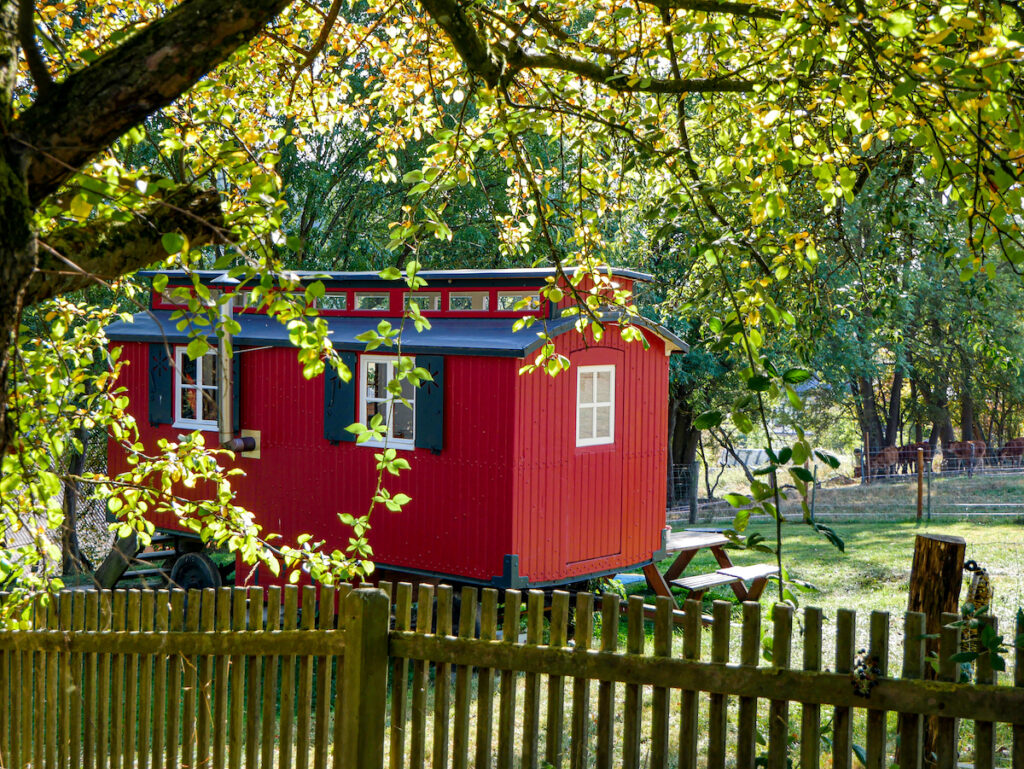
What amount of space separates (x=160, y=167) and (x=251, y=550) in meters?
13.8

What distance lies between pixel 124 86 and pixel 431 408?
7.81 meters

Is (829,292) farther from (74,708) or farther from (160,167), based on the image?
(160,167)

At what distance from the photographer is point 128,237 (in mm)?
2984

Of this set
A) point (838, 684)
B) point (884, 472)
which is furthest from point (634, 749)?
point (884, 472)

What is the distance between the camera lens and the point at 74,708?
16.5 feet

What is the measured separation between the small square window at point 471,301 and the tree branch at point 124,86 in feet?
25.8

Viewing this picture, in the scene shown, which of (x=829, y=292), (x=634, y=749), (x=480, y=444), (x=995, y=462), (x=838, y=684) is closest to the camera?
(x=838, y=684)

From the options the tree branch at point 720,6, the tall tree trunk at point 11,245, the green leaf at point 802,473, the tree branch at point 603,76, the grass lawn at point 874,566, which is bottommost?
the grass lawn at point 874,566

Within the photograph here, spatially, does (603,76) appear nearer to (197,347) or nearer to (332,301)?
(197,347)

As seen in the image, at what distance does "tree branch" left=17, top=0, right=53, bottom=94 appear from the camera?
2.43 meters

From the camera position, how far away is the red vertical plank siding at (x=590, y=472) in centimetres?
992

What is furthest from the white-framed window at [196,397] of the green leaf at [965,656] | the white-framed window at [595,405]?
the green leaf at [965,656]

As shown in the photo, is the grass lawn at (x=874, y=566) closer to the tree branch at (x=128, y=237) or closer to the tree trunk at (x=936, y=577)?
the tree trunk at (x=936, y=577)

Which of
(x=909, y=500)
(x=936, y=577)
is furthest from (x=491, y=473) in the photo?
(x=909, y=500)
